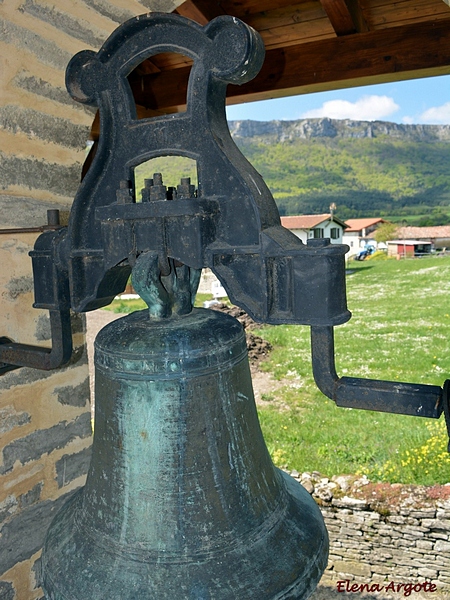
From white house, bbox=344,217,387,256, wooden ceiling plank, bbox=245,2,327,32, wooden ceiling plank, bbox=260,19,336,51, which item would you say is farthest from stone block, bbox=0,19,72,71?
white house, bbox=344,217,387,256

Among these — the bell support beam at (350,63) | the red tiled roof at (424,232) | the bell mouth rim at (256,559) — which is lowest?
the bell mouth rim at (256,559)

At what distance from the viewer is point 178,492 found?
103 centimetres

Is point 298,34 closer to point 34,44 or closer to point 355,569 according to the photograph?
point 34,44

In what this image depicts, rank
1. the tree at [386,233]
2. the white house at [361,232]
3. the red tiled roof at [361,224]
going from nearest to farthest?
the tree at [386,233]
the white house at [361,232]
the red tiled roof at [361,224]

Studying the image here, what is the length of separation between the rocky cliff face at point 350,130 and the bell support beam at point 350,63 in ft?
181

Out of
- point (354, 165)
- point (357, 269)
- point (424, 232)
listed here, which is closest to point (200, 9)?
point (357, 269)

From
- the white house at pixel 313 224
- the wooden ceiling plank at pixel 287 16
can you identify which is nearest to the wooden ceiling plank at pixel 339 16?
the wooden ceiling plank at pixel 287 16

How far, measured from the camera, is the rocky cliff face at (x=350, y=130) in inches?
2291

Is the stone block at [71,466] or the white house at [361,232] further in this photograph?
the white house at [361,232]

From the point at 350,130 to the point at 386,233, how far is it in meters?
32.9

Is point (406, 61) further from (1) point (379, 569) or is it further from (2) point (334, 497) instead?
(1) point (379, 569)

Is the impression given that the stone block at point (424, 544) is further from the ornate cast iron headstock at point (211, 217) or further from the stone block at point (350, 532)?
the ornate cast iron headstock at point (211, 217)

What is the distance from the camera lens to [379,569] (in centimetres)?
467

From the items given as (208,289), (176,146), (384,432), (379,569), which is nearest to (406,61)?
(176,146)
